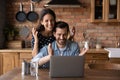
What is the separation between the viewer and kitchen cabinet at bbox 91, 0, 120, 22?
4488 mm

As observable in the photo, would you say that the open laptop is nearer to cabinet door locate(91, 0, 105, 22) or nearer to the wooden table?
the wooden table

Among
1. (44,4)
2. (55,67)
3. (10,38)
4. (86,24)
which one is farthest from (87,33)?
(55,67)

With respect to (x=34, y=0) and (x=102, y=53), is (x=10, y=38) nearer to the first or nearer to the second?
(x=34, y=0)

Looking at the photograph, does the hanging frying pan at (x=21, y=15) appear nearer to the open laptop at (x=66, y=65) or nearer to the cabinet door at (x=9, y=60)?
the cabinet door at (x=9, y=60)

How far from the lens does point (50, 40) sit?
2609mm

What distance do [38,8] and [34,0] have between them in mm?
174

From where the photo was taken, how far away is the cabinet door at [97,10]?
4538 millimetres

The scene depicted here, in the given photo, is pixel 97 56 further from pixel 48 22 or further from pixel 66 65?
pixel 66 65

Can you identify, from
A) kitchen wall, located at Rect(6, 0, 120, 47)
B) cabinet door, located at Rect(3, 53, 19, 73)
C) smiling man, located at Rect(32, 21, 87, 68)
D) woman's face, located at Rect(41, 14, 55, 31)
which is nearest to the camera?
smiling man, located at Rect(32, 21, 87, 68)

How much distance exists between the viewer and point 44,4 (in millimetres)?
4773

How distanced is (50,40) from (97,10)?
7.25ft

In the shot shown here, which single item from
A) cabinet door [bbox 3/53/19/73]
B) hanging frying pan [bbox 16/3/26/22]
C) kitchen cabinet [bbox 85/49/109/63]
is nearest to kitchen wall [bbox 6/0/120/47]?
hanging frying pan [bbox 16/3/26/22]

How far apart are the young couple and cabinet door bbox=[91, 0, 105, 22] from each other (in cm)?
210

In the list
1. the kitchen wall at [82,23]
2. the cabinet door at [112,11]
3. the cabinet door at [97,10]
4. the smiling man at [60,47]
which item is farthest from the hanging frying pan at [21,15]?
the smiling man at [60,47]
